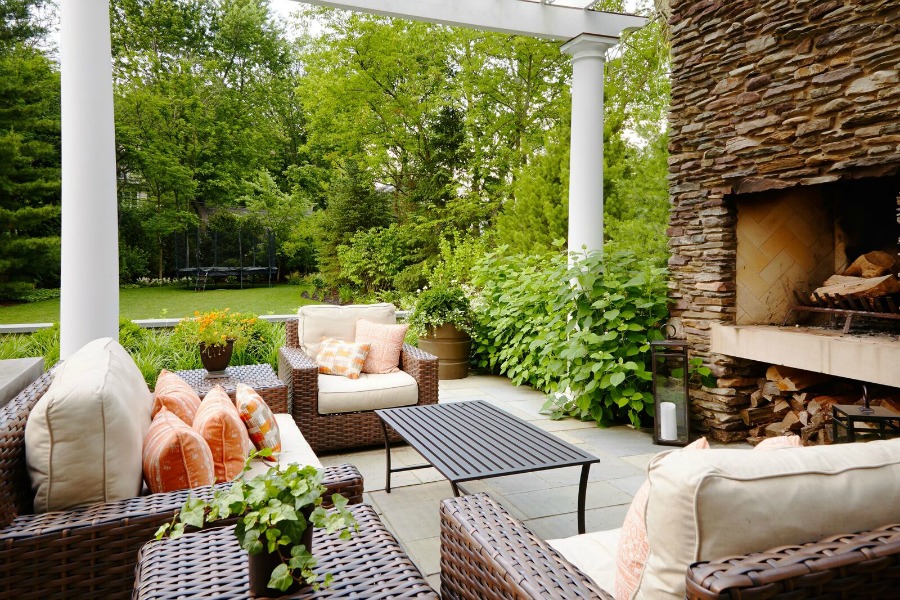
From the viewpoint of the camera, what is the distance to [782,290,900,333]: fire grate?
10.5 ft

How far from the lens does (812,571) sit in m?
0.90

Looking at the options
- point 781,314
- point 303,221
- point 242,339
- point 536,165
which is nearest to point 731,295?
point 781,314

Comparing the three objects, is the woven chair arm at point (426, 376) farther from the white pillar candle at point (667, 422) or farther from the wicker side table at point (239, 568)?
the wicker side table at point (239, 568)

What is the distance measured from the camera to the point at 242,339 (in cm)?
367

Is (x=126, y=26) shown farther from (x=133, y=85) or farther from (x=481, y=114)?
(x=481, y=114)

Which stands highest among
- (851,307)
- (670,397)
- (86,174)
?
(86,174)

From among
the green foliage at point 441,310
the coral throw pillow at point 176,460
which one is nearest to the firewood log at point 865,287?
the green foliage at point 441,310

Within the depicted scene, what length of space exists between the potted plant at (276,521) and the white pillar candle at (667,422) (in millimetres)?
2926

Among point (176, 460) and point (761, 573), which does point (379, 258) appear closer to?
point (176, 460)

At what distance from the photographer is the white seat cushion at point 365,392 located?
355 cm

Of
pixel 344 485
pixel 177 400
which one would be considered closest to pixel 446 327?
pixel 177 400

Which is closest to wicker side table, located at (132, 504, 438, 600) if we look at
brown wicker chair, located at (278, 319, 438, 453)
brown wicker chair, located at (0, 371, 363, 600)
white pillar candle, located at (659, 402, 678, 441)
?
brown wicker chair, located at (0, 371, 363, 600)

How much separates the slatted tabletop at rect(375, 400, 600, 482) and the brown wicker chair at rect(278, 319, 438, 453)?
611 mm

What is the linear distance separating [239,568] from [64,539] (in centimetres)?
51
